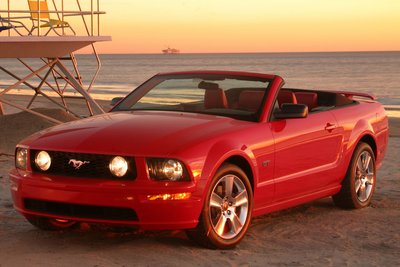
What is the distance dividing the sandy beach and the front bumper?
247mm

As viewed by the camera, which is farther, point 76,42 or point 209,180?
point 76,42

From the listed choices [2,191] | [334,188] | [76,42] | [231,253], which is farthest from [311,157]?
[76,42]

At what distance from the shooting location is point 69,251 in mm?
6477

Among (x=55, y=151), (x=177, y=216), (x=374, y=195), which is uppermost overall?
(x=55, y=151)

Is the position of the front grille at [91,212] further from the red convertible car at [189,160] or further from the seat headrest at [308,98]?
the seat headrest at [308,98]

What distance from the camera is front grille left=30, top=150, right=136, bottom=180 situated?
6262 millimetres

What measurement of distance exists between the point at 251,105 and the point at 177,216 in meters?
1.61

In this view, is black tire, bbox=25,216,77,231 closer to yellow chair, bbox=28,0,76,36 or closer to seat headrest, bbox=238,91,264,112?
seat headrest, bbox=238,91,264,112

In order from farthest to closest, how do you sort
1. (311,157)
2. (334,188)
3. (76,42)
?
(76,42), (334,188), (311,157)

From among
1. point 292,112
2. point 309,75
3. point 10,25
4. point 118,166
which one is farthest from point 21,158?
point 309,75

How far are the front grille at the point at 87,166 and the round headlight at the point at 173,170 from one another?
0.74 feet

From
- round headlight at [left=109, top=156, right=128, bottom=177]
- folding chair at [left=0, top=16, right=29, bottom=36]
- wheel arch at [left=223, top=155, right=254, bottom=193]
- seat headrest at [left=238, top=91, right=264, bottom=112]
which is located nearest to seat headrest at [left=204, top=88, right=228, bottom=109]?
seat headrest at [left=238, top=91, right=264, bottom=112]

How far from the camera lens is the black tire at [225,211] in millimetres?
6488

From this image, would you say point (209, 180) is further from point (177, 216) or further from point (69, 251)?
point (69, 251)
